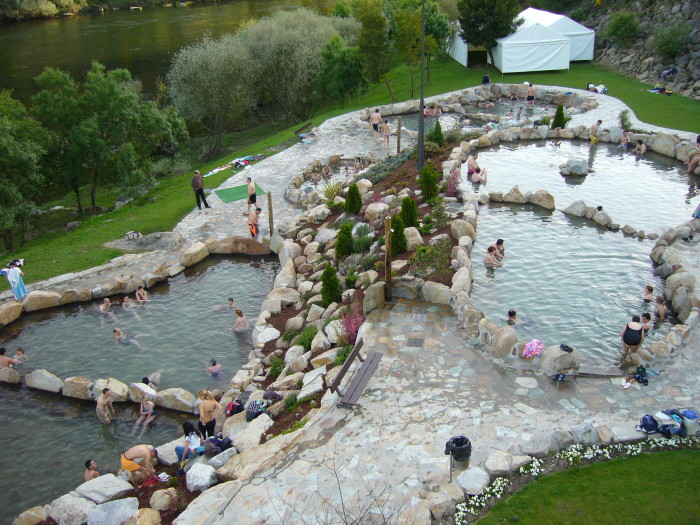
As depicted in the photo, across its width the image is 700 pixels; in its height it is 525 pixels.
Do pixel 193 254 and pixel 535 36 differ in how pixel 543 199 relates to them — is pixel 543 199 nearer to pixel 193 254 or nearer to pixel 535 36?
pixel 193 254

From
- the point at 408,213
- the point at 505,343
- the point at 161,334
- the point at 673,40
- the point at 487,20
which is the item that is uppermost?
the point at 487,20

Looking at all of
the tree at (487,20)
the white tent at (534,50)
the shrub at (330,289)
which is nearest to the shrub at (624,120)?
the white tent at (534,50)

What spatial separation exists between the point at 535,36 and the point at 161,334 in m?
37.0

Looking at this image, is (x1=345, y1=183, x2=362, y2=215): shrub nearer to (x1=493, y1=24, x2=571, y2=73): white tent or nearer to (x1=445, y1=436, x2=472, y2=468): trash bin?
(x1=445, y1=436, x2=472, y2=468): trash bin

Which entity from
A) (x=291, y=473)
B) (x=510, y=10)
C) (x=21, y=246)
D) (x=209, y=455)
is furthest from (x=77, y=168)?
(x=510, y=10)

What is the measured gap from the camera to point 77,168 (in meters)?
31.5

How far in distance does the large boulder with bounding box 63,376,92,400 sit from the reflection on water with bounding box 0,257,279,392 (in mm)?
663

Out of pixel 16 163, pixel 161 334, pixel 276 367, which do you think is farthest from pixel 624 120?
pixel 16 163

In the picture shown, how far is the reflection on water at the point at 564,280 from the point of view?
48.5 ft

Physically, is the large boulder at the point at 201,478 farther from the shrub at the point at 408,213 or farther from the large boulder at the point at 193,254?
the large boulder at the point at 193,254

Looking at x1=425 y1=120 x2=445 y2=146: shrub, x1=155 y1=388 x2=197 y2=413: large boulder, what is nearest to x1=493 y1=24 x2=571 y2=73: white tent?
x1=425 y1=120 x2=445 y2=146: shrub

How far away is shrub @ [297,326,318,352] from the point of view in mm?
15844

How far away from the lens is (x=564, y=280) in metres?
17.2

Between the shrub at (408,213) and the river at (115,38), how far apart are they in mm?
43721
